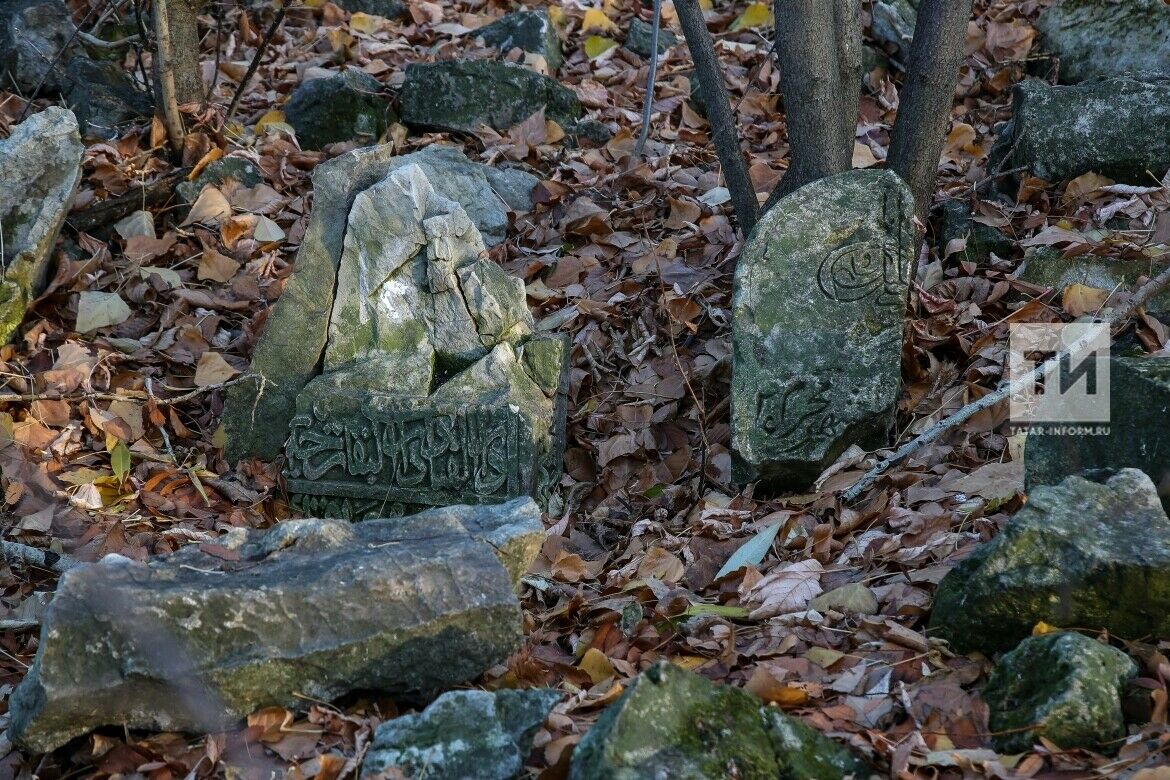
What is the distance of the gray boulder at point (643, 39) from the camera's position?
25.6ft

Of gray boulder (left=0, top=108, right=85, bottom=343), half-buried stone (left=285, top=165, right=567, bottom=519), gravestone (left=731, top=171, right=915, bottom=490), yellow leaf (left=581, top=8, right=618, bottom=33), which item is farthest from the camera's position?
yellow leaf (left=581, top=8, right=618, bottom=33)

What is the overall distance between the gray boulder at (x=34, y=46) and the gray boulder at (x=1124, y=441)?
5.76m

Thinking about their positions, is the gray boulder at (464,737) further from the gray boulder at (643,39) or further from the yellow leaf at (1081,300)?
the gray boulder at (643,39)

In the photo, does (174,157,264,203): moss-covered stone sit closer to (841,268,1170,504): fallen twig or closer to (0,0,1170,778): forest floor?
(0,0,1170,778): forest floor

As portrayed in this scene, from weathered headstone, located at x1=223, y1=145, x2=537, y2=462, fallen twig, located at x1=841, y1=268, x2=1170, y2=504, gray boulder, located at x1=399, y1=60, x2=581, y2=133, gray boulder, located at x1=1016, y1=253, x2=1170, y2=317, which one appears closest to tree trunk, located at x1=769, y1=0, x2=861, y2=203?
gray boulder, located at x1=1016, y1=253, x2=1170, y2=317

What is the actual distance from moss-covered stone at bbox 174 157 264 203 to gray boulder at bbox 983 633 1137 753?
479 cm

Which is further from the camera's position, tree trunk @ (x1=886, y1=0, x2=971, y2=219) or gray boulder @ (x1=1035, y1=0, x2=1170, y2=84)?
gray boulder @ (x1=1035, y1=0, x2=1170, y2=84)

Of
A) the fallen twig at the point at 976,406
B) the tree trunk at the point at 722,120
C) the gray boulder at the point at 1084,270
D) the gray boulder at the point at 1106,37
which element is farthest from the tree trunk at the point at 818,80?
the gray boulder at the point at 1106,37

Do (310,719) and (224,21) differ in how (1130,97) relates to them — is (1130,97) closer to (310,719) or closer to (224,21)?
(310,719)

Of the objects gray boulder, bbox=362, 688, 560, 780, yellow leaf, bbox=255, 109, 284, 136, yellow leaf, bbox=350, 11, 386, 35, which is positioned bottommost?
gray boulder, bbox=362, 688, 560, 780

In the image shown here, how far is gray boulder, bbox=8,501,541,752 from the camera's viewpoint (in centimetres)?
313

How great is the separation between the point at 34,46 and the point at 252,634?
530 cm

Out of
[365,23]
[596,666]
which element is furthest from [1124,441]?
[365,23]

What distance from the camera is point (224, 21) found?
26.4ft
